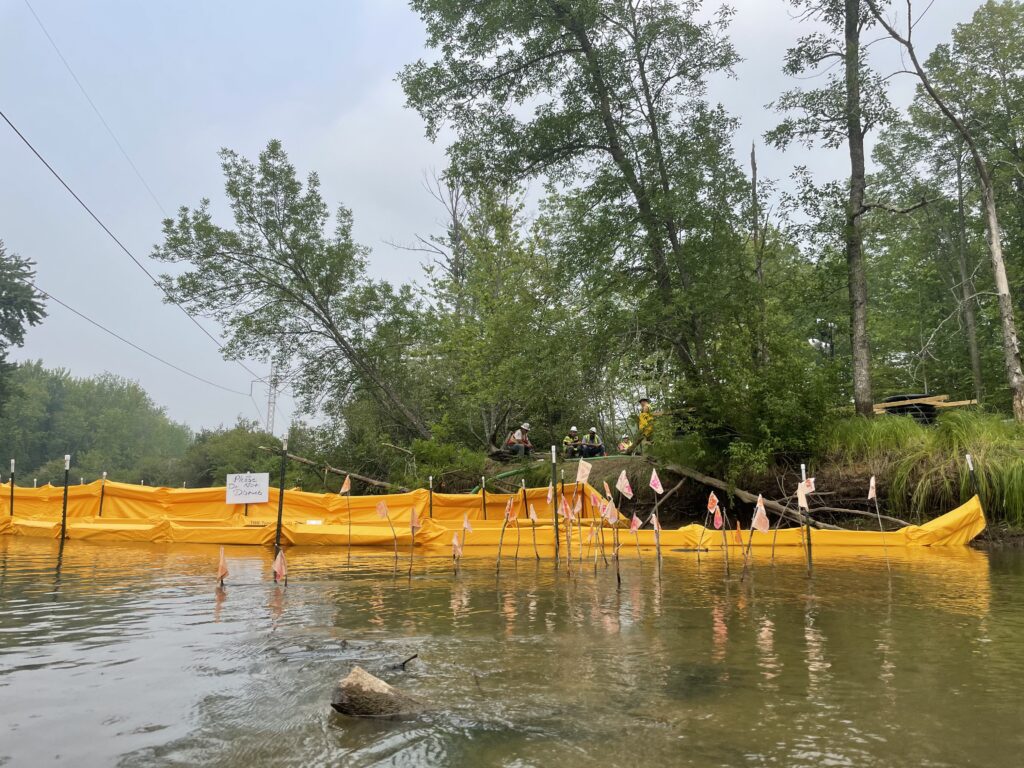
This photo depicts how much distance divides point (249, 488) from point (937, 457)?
1648 centimetres

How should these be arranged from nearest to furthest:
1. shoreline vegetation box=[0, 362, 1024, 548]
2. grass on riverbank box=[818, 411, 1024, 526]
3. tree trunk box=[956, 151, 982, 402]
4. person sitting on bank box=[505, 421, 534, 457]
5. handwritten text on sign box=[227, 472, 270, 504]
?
grass on riverbank box=[818, 411, 1024, 526] < shoreline vegetation box=[0, 362, 1024, 548] < handwritten text on sign box=[227, 472, 270, 504] < person sitting on bank box=[505, 421, 534, 457] < tree trunk box=[956, 151, 982, 402]

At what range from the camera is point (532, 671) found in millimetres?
4988

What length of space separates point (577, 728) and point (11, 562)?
13.0 metres

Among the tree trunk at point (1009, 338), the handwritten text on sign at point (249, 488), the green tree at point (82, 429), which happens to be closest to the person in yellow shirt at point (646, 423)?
the tree trunk at point (1009, 338)

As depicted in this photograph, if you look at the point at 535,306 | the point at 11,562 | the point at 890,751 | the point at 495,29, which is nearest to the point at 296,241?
the point at 535,306

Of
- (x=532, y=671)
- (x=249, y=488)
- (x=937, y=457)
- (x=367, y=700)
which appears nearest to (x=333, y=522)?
(x=249, y=488)

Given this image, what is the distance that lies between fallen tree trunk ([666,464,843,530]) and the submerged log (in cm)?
1216

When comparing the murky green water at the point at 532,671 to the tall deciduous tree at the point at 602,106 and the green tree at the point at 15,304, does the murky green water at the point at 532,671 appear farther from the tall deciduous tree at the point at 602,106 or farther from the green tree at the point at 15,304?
the green tree at the point at 15,304

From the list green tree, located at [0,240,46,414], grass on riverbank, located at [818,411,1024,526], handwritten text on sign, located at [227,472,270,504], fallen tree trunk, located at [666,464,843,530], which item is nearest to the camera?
grass on riverbank, located at [818,411,1024,526]

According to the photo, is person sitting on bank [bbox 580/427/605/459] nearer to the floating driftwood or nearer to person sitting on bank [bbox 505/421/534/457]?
person sitting on bank [bbox 505/421/534/457]

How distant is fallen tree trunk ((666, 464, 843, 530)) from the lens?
1490 centimetres

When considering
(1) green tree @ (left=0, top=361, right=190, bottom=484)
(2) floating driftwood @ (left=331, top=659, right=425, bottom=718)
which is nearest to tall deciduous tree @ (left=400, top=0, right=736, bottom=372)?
(2) floating driftwood @ (left=331, top=659, right=425, bottom=718)

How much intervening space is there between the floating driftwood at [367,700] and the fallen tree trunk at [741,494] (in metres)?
12.2

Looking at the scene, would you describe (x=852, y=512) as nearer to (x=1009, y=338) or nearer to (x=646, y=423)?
(x=646, y=423)
